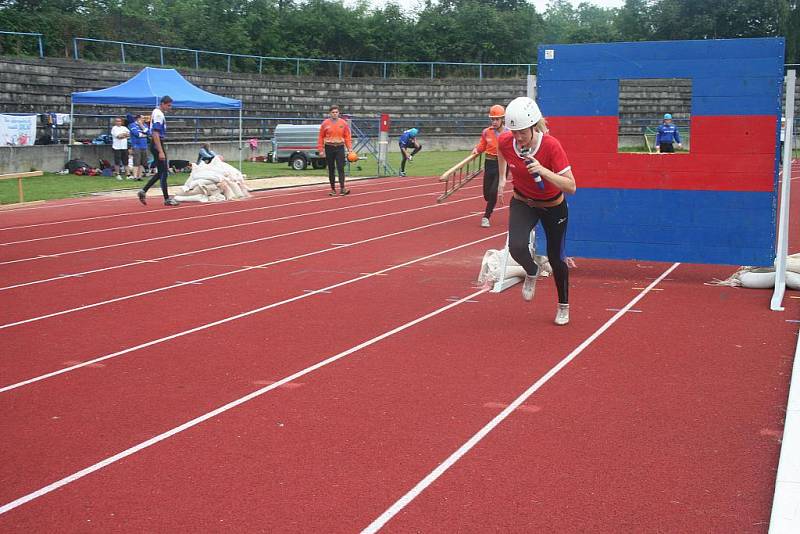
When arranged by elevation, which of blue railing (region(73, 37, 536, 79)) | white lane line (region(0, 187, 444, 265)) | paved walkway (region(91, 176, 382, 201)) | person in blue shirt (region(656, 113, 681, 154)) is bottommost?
paved walkway (region(91, 176, 382, 201))

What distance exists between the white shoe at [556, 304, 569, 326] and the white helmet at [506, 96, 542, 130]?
152 cm

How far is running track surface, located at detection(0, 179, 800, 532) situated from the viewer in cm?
448

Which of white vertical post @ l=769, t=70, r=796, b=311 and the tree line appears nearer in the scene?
white vertical post @ l=769, t=70, r=796, b=311

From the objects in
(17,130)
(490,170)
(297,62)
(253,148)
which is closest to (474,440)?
(490,170)

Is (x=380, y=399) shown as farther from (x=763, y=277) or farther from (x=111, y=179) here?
(x=111, y=179)

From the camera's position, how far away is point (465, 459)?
5.07 m

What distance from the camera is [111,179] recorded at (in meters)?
25.8

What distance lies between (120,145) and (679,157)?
19.6m

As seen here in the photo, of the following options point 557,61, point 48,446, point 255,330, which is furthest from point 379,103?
point 48,446

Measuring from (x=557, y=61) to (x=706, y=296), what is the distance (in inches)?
120

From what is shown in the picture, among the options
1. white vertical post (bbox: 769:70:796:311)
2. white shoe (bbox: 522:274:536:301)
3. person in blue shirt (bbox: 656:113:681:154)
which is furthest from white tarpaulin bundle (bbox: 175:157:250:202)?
white vertical post (bbox: 769:70:796:311)

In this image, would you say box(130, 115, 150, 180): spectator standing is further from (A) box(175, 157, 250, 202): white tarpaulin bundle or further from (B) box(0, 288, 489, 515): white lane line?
(B) box(0, 288, 489, 515): white lane line

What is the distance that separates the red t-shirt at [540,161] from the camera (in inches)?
316

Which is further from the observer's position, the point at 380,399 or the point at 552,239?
the point at 552,239
